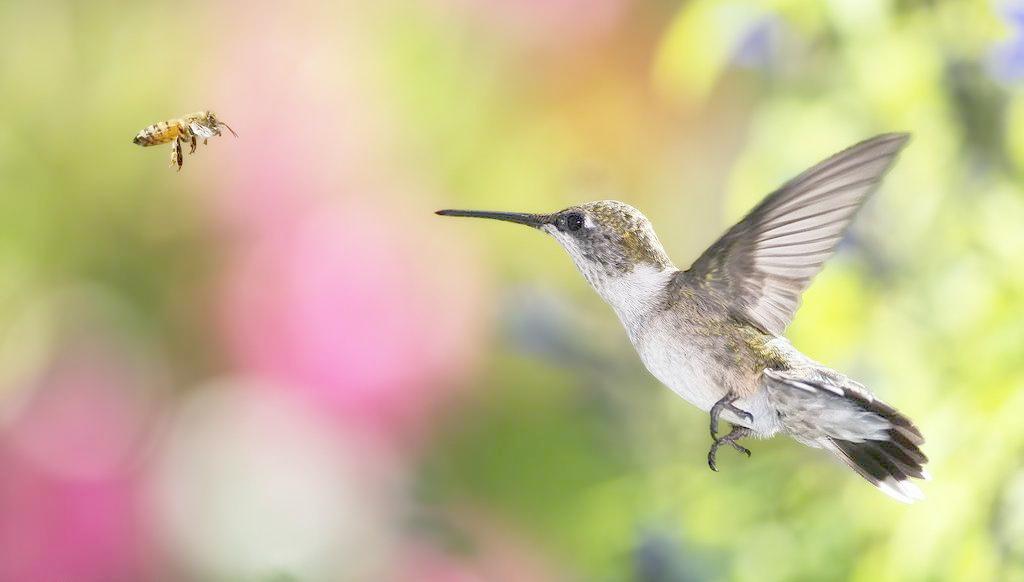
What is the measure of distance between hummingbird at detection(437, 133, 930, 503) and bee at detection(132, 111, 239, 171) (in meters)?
0.09

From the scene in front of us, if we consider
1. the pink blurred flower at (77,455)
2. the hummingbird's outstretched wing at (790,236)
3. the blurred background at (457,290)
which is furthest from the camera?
the pink blurred flower at (77,455)

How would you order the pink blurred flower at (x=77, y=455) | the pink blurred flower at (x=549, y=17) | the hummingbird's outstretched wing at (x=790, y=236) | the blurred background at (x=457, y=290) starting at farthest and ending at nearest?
1. the pink blurred flower at (x=549, y=17)
2. the pink blurred flower at (x=77, y=455)
3. the blurred background at (x=457, y=290)
4. the hummingbird's outstretched wing at (x=790, y=236)

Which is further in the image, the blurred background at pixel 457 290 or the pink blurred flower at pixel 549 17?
the pink blurred flower at pixel 549 17

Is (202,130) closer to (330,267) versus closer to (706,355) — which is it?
(706,355)

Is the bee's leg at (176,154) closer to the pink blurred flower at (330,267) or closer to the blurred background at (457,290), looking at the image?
the blurred background at (457,290)

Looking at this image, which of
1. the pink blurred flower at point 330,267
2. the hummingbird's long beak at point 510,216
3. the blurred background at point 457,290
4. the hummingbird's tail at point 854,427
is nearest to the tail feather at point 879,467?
the hummingbird's tail at point 854,427

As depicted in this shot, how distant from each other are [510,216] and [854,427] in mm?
126

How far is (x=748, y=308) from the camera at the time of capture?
1.35ft

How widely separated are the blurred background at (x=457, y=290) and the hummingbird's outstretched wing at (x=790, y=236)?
12.1 inches

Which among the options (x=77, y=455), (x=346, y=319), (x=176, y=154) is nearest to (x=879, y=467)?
(x=176, y=154)

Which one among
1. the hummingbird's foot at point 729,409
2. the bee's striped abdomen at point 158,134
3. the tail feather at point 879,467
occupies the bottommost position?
the tail feather at point 879,467

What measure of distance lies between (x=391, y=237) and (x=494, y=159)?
404 millimetres

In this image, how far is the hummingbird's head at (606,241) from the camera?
357 millimetres

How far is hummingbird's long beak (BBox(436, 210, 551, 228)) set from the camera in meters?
0.32
